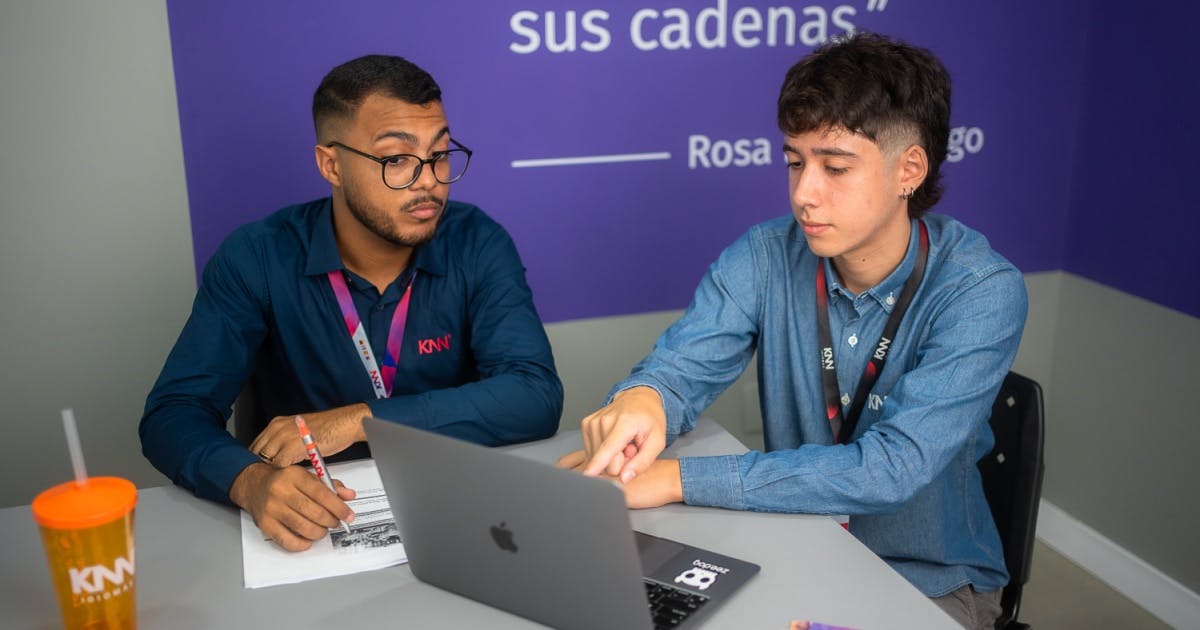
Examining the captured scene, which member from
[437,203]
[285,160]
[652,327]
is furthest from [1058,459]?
[285,160]

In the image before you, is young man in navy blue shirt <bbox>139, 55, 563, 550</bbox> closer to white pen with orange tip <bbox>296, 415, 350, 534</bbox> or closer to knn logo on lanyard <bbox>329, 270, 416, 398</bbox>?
knn logo on lanyard <bbox>329, 270, 416, 398</bbox>

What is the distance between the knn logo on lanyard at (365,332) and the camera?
2234 mm

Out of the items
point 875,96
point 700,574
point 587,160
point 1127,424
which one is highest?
point 875,96

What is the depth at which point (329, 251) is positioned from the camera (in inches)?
87.6

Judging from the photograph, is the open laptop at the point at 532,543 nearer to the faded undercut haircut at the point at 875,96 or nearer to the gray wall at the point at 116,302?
the faded undercut haircut at the point at 875,96

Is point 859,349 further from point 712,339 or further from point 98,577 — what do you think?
point 98,577

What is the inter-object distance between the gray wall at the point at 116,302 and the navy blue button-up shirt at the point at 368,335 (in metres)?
0.60

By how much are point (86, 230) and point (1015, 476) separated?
2.25 m

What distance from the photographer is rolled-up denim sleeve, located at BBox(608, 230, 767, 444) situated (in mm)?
1943

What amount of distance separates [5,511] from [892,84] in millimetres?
1652

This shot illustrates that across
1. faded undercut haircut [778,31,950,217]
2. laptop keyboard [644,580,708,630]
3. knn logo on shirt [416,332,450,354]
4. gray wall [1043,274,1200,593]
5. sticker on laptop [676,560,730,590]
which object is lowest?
gray wall [1043,274,1200,593]

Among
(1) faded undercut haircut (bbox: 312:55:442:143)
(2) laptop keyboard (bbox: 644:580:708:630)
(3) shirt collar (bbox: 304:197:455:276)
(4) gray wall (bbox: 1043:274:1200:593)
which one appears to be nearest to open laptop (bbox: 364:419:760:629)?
(2) laptop keyboard (bbox: 644:580:708:630)

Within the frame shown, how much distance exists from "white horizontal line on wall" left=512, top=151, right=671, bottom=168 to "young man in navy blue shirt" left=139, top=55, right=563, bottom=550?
1.79ft

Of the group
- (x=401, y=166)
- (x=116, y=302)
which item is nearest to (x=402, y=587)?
(x=401, y=166)
